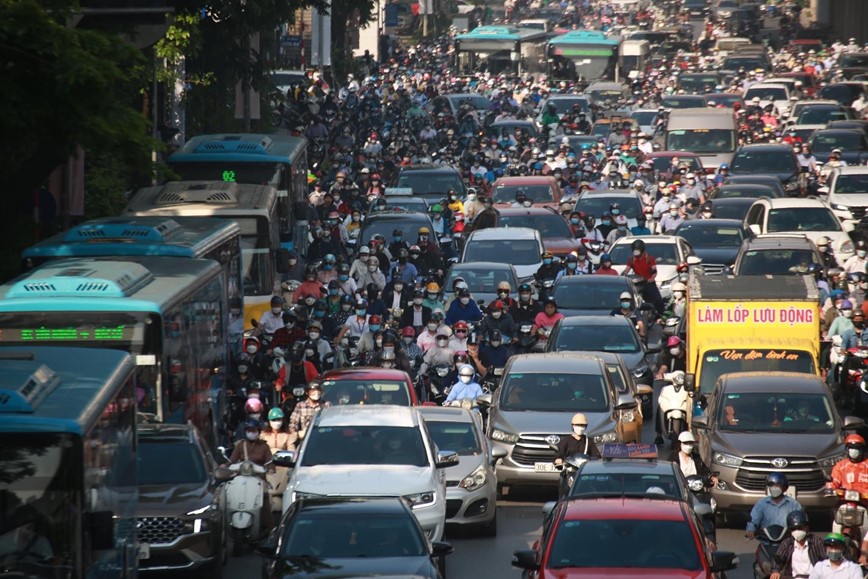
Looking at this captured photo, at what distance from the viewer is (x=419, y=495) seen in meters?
18.3

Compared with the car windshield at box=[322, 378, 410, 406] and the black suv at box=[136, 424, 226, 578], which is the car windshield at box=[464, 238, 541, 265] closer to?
the car windshield at box=[322, 378, 410, 406]

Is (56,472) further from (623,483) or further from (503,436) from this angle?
(503,436)

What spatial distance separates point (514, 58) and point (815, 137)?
32.9m

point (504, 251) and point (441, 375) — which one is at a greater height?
point (504, 251)

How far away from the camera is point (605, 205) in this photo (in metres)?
42.3

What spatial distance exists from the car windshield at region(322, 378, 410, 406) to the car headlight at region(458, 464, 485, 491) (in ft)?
8.16

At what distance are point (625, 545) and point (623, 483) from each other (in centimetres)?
263

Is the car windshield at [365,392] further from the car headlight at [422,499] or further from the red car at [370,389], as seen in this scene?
the car headlight at [422,499]

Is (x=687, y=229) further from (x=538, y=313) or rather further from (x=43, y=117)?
(x=43, y=117)

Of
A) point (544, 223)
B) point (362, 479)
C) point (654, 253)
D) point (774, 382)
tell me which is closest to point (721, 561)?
point (362, 479)

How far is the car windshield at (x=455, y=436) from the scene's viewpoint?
21.2 m

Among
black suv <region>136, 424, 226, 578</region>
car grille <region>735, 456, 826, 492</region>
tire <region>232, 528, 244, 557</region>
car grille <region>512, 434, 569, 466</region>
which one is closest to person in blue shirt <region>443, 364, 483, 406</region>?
car grille <region>512, 434, 569, 466</region>

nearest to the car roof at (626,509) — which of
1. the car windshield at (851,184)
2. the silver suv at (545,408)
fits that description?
the silver suv at (545,408)

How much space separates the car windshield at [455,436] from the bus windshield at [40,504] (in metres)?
9.13
